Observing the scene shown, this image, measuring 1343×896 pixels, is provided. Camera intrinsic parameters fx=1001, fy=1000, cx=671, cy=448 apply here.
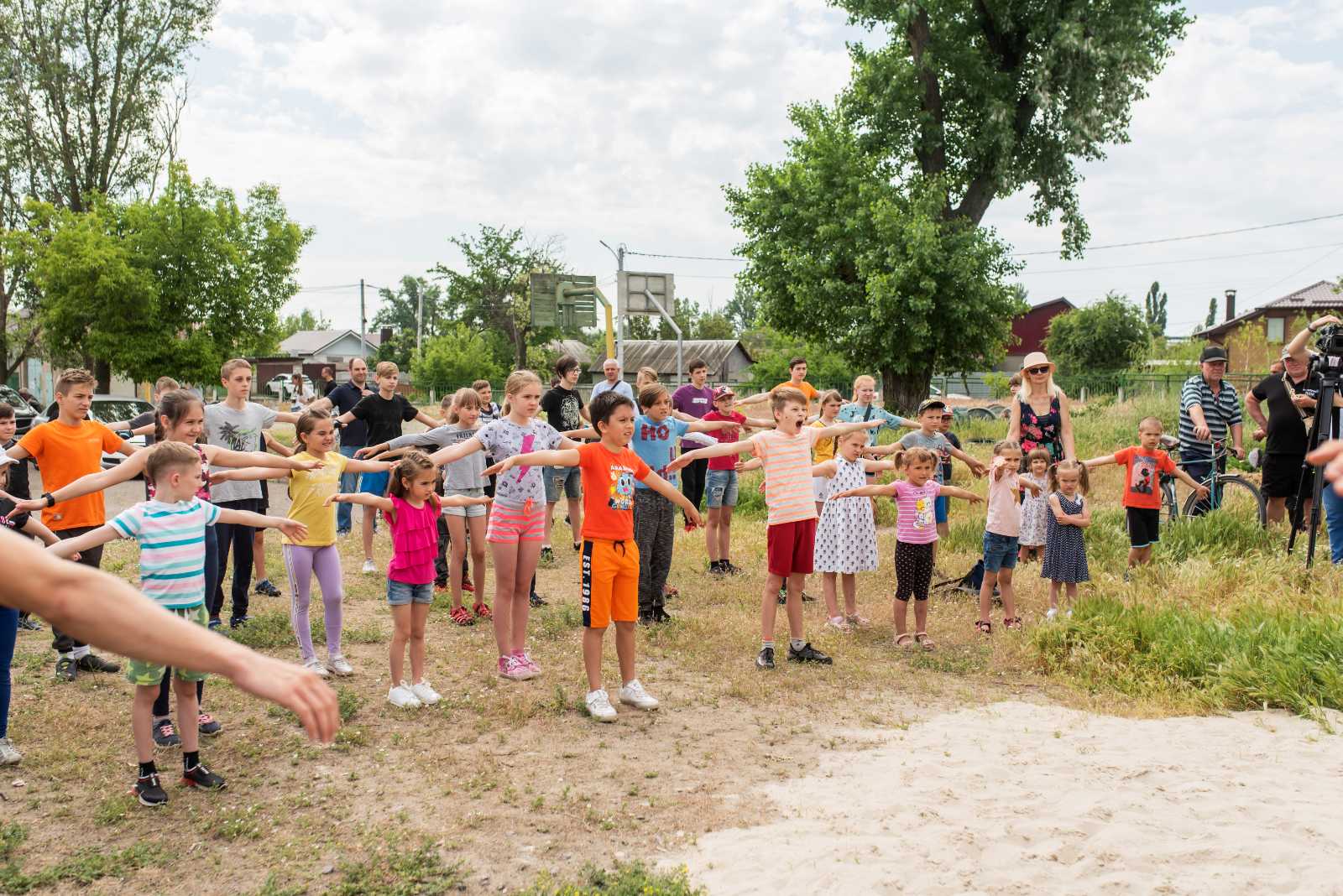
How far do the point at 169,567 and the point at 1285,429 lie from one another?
33.4 feet

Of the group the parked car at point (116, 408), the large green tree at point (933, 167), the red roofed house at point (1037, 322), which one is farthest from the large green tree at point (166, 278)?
the red roofed house at point (1037, 322)

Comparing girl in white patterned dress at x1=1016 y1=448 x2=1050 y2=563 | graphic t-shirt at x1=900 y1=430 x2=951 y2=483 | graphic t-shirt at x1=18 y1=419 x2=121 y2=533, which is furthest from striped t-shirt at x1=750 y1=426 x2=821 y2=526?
graphic t-shirt at x1=18 y1=419 x2=121 y2=533

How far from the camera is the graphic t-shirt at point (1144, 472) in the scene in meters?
8.80

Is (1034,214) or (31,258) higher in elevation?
(1034,214)

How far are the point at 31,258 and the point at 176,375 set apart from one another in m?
4.98

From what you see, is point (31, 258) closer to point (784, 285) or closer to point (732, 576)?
point (784, 285)

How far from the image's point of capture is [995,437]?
22.5 metres

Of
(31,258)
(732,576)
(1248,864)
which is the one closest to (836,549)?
(732,576)

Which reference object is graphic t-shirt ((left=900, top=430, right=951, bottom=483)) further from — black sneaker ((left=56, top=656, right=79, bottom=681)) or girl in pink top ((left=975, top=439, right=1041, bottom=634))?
black sneaker ((left=56, top=656, right=79, bottom=681))

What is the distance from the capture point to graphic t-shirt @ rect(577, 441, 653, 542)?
611 centimetres

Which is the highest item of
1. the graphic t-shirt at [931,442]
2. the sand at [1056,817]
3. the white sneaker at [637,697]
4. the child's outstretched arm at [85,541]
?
the graphic t-shirt at [931,442]

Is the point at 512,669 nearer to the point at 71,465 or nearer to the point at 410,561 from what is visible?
the point at 410,561

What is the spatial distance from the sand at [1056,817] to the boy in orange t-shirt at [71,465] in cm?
485

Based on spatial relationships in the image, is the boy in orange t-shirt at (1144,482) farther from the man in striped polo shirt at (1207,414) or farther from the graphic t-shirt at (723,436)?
the graphic t-shirt at (723,436)
